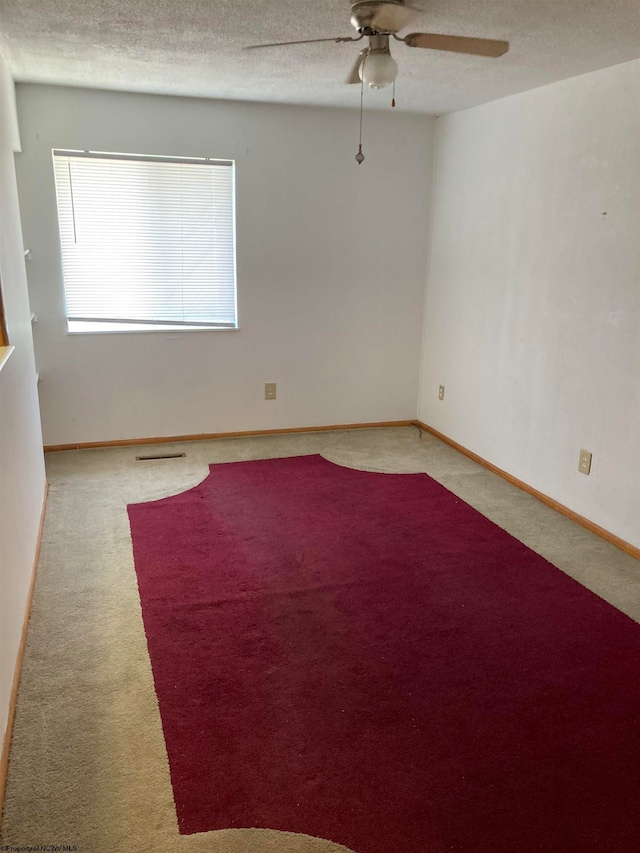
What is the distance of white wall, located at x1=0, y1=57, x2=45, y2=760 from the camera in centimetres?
194

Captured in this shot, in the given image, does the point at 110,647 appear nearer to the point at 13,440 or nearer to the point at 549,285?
the point at 13,440

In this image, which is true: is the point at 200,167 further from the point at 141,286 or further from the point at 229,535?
the point at 229,535

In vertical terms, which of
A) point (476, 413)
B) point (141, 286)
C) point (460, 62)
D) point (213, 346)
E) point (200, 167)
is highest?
point (460, 62)

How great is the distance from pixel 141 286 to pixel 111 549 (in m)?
1.99

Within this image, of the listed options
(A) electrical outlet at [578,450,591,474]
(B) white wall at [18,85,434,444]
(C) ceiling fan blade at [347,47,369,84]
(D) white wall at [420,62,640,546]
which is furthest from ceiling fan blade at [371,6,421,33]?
(A) electrical outlet at [578,450,591,474]

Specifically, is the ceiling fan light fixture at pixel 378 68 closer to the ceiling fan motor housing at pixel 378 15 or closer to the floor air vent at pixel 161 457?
the ceiling fan motor housing at pixel 378 15

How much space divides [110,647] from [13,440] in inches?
33.7

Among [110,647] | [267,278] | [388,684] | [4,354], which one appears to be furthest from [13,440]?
[267,278]

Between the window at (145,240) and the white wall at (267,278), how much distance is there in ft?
0.30

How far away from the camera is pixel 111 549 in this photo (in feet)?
9.58

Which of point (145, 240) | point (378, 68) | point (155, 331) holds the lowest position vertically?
point (155, 331)

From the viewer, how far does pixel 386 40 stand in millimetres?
2375

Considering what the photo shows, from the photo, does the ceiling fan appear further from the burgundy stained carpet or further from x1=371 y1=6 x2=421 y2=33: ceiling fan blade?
the burgundy stained carpet

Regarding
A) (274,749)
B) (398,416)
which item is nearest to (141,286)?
(398,416)
